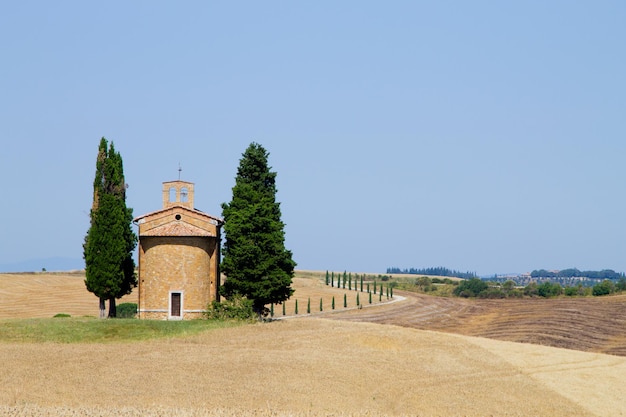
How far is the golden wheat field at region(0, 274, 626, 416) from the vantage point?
34.0 metres

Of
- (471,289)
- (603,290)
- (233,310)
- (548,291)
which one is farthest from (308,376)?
(471,289)

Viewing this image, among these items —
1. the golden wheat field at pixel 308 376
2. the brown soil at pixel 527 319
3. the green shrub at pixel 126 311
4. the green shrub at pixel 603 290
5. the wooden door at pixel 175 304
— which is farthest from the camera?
the green shrub at pixel 603 290

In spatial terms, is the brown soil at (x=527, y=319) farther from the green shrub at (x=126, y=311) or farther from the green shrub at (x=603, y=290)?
the green shrub at (x=126, y=311)

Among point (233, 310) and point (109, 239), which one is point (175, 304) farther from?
point (109, 239)

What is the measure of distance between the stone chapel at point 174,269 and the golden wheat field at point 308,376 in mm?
8000

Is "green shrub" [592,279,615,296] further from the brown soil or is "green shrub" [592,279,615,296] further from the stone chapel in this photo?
the stone chapel

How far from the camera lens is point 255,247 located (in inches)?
2507

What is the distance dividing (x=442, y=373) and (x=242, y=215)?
26685 mm

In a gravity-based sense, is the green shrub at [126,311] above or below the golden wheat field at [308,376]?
above

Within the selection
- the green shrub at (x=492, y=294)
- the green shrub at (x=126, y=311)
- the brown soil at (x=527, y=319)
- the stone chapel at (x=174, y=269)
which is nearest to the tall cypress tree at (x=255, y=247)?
the stone chapel at (x=174, y=269)

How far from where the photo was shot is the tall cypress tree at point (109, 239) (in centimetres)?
6406

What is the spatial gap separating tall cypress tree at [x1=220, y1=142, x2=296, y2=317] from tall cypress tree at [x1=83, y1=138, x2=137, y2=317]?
313 inches

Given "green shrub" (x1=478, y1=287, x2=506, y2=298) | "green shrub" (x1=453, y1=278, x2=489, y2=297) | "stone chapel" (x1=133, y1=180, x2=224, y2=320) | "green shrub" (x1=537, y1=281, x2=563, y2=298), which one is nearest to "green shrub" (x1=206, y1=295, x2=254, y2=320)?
"stone chapel" (x1=133, y1=180, x2=224, y2=320)

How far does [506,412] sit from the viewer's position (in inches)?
1389
